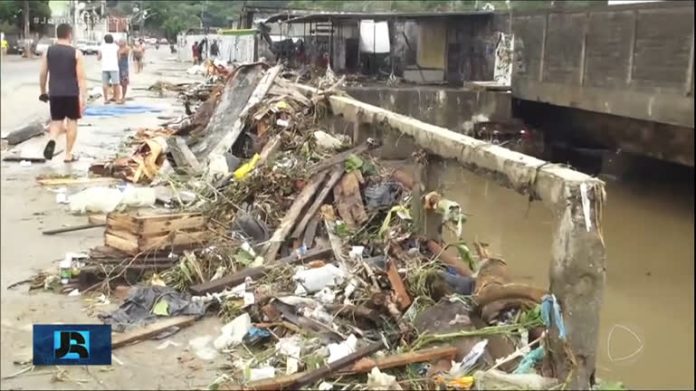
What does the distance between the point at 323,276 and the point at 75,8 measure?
2.41 m

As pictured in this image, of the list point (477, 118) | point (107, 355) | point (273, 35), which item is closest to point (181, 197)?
point (107, 355)

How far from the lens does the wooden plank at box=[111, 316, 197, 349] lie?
4043 mm

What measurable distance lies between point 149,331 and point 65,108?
11.7 ft

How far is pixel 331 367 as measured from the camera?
12.2 ft

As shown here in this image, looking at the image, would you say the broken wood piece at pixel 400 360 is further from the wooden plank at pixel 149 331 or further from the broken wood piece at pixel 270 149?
the broken wood piece at pixel 270 149

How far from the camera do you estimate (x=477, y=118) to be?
15.2m

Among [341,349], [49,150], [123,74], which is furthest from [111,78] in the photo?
[341,349]

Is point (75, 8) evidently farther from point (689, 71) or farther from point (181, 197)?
point (181, 197)

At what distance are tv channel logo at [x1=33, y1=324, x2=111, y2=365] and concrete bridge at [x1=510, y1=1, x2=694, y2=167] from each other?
1965mm

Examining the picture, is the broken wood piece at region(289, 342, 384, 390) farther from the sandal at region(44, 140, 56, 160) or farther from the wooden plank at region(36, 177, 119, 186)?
the sandal at region(44, 140, 56, 160)

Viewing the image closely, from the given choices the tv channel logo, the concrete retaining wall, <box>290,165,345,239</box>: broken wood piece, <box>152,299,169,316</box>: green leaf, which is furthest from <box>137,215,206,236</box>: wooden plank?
the concrete retaining wall

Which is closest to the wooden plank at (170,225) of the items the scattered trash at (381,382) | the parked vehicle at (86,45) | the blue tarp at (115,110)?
the parked vehicle at (86,45)

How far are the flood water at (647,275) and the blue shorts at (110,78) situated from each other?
360 inches

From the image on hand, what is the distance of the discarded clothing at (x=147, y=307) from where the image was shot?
172 inches
